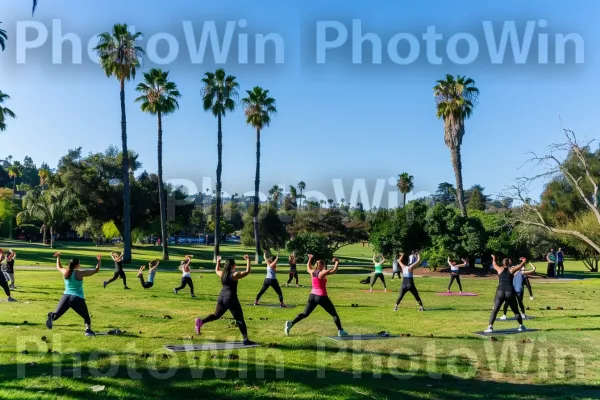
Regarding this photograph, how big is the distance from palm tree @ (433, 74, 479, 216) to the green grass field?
32778mm

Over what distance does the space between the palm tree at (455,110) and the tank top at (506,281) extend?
1393 inches

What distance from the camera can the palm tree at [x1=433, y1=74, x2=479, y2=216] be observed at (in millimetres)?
48594

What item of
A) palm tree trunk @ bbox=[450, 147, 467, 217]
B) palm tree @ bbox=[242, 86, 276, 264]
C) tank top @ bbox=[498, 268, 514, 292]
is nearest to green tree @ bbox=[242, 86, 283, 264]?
palm tree @ bbox=[242, 86, 276, 264]

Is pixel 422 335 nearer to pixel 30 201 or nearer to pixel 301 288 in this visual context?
pixel 301 288

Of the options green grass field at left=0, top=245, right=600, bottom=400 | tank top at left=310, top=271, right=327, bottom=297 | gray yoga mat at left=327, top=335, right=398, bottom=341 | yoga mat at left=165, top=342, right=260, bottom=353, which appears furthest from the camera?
tank top at left=310, top=271, right=327, bottom=297

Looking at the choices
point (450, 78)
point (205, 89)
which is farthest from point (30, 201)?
point (450, 78)

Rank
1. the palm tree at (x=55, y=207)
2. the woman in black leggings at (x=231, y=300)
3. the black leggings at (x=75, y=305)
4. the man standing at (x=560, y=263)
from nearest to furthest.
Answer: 1. the woman in black leggings at (x=231, y=300)
2. the black leggings at (x=75, y=305)
3. the man standing at (x=560, y=263)
4. the palm tree at (x=55, y=207)

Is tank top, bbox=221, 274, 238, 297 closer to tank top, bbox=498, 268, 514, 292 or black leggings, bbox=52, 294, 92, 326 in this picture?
black leggings, bbox=52, 294, 92, 326

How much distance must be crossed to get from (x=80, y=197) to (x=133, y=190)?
6.33m

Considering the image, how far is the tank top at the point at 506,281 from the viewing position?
13.8 meters

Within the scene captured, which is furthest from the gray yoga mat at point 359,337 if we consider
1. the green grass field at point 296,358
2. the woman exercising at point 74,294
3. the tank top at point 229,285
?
the woman exercising at point 74,294

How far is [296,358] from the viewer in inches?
399

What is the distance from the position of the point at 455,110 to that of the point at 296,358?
139 feet

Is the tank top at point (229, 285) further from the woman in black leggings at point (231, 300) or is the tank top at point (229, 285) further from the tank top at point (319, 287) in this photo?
the tank top at point (319, 287)
